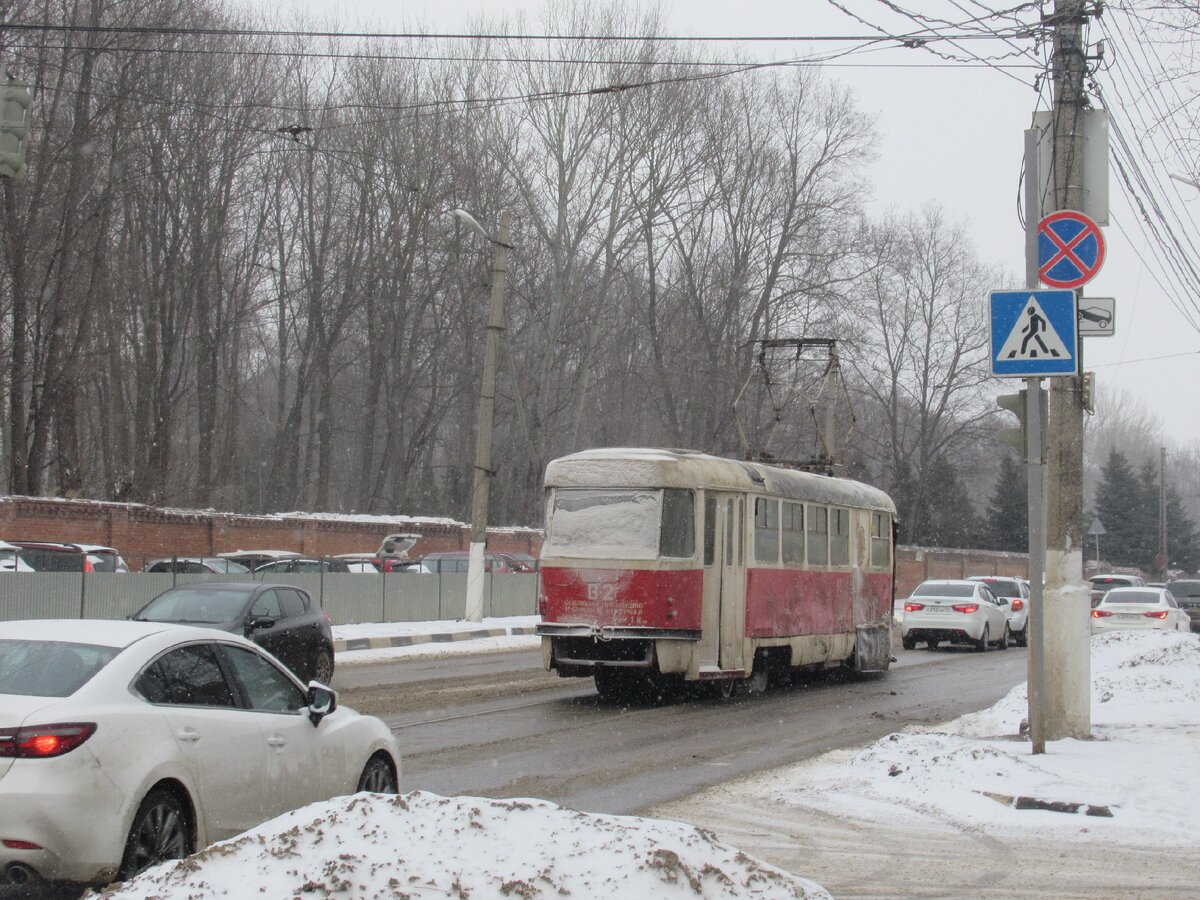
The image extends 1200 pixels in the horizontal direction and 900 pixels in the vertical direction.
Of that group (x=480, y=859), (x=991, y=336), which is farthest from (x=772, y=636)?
(x=480, y=859)

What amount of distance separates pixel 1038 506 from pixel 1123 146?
21.3ft

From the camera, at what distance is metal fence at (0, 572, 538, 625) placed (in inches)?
850

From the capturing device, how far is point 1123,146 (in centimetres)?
1596

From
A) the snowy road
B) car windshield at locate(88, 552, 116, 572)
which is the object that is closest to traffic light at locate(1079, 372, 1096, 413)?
the snowy road

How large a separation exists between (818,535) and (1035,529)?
8878 millimetres

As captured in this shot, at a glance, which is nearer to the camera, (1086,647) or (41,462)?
(1086,647)

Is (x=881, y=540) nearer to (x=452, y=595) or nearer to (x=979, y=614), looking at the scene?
(x=979, y=614)

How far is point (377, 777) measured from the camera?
325 inches

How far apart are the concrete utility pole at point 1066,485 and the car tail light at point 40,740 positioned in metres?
8.63

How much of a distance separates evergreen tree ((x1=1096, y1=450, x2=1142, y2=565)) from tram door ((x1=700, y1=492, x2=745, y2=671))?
73549 millimetres

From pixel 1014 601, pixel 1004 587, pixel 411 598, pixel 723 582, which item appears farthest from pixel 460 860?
pixel 1004 587

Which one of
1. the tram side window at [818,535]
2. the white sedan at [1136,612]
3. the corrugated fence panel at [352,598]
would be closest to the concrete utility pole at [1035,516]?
the tram side window at [818,535]

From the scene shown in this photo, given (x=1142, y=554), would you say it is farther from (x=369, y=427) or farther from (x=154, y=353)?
(x=154, y=353)

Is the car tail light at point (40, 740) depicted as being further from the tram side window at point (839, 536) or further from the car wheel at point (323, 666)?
the tram side window at point (839, 536)
